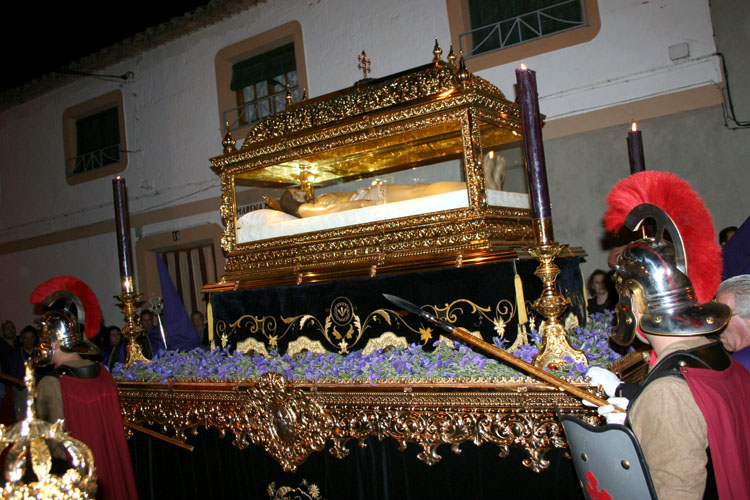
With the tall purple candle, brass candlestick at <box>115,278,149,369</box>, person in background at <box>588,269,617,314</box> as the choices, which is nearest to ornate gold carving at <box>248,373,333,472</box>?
brass candlestick at <box>115,278,149,369</box>

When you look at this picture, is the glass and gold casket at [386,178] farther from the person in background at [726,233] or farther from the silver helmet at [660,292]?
the person in background at [726,233]

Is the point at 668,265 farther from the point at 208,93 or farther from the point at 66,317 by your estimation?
the point at 208,93

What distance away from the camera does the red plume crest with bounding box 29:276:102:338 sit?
3836mm

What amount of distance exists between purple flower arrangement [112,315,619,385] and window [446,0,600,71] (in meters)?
3.08

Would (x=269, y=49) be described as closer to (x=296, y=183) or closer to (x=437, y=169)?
(x=296, y=183)

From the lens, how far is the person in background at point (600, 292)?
5082 mm

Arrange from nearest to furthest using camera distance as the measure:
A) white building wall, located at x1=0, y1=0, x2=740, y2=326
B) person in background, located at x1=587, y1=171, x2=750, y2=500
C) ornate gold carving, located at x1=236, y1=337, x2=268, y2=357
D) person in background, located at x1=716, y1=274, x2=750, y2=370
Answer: person in background, located at x1=587, y1=171, x2=750, y2=500 < person in background, located at x1=716, y1=274, x2=750, y2=370 < ornate gold carving, located at x1=236, y1=337, x2=268, y2=357 < white building wall, located at x1=0, y1=0, x2=740, y2=326

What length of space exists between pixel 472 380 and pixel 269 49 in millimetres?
6350

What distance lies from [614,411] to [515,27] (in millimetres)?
5062

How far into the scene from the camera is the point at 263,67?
25.8 ft

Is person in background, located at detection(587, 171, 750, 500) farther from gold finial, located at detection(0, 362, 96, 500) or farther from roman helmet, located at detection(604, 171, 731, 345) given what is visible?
gold finial, located at detection(0, 362, 96, 500)

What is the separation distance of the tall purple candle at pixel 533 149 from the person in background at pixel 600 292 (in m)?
2.73

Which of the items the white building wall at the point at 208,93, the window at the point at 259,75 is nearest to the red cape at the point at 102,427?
the white building wall at the point at 208,93

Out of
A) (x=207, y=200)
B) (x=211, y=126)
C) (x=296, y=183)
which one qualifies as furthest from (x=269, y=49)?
(x=296, y=183)
